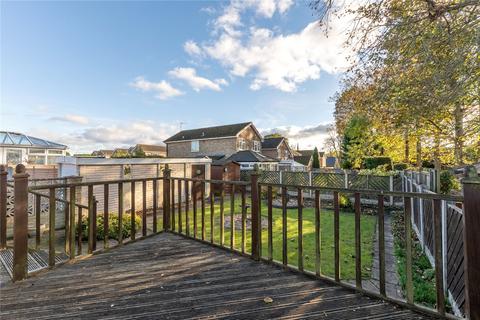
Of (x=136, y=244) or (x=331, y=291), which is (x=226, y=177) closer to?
(x=136, y=244)

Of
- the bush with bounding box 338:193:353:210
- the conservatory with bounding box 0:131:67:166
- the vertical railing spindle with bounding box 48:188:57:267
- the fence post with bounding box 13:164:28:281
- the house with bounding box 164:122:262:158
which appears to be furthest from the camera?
the house with bounding box 164:122:262:158

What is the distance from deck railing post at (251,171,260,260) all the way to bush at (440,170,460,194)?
513 cm

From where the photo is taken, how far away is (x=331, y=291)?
2158 millimetres

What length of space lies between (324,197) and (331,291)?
35.2 ft

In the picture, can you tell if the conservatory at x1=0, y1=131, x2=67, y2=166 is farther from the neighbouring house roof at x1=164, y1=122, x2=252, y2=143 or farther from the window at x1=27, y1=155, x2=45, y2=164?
the neighbouring house roof at x1=164, y1=122, x2=252, y2=143

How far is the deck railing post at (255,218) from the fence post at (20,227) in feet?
7.50

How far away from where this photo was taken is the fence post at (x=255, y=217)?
2.85m

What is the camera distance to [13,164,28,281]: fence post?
2.30 m

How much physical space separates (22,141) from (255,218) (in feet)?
50.1

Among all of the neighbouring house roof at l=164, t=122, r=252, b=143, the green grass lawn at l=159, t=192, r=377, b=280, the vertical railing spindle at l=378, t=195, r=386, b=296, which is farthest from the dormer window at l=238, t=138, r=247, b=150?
the vertical railing spindle at l=378, t=195, r=386, b=296

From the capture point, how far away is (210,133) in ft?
80.9

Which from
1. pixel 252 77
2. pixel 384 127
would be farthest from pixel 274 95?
pixel 384 127

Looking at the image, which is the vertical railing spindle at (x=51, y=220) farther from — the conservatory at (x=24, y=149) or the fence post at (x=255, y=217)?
the conservatory at (x=24, y=149)

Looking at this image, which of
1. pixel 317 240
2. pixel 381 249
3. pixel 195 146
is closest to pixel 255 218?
pixel 317 240
